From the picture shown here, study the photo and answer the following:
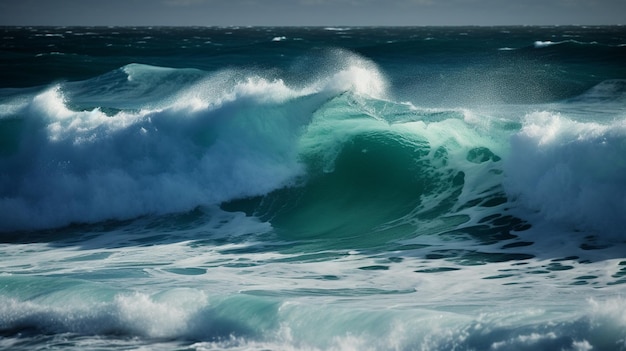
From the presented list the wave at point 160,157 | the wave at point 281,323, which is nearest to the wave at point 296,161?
the wave at point 160,157

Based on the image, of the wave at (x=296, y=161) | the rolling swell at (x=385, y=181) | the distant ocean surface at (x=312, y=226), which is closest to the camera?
the distant ocean surface at (x=312, y=226)

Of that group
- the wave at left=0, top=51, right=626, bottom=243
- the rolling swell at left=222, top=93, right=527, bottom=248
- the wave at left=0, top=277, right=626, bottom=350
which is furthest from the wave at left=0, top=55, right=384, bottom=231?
the wave at left=0, top=277, right=626, bottom=350

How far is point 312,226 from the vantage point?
11156 mm

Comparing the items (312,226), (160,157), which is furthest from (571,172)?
(160,157)

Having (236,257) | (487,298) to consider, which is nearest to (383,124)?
(236,257)

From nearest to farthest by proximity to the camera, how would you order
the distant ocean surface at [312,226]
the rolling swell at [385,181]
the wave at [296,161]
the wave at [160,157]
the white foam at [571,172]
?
1. the distant ocean surface at [312,226]
2. the white foam at [571,172]
3. the rolling swell at [385,181]
4. the wave at [296,161]
5. the wave at [160,157]

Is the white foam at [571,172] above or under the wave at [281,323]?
above

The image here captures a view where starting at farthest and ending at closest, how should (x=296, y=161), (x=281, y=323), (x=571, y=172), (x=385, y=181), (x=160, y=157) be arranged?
1. (x=160, y=157)
2. (x=296, y=161)
3. (x=385, y=181)
4. (x=571, y=172)
5. (x=281, y=323)

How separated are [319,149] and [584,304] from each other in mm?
7462

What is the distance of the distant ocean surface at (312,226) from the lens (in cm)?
635

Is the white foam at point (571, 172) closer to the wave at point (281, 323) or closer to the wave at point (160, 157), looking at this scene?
the wave at point (281, 323)

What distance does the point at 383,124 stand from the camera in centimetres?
1410

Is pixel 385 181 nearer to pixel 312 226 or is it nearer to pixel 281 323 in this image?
pixel 312 226

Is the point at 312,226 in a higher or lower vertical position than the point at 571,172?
lower
